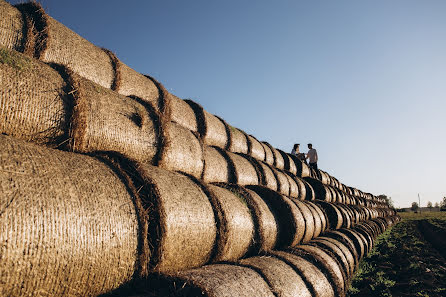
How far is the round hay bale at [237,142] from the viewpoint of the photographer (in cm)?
828

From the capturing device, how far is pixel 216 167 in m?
6.10

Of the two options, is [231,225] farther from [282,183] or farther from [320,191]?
[320,191]

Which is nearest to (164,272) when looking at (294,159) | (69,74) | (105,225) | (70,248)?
(105,225)

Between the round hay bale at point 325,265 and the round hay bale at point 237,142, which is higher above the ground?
the round hay bale at point 237,142

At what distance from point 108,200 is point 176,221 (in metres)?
0.82

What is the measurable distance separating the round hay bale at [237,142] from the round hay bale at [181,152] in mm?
2763

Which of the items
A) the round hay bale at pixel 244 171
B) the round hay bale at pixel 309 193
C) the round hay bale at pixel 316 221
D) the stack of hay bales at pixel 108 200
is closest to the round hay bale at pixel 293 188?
the round hay bale at pixel 309 193

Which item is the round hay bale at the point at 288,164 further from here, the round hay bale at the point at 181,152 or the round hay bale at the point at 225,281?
the round hay bale at the point at 225,281

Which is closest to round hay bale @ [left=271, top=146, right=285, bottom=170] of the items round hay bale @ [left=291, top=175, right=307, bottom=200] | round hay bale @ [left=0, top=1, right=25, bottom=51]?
round hay bale @ [left=291, top=175, right=307, bottom=200]

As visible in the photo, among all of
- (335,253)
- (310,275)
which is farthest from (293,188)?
(310,275)

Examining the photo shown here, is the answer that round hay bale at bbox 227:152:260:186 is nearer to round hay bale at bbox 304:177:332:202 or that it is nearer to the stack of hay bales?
the stack of hay bales

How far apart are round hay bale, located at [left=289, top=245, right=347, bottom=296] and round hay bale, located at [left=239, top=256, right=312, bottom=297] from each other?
97 centimetres

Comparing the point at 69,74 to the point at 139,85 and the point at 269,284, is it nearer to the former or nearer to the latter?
the point at 139,85

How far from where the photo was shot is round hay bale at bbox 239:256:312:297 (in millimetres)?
3777
